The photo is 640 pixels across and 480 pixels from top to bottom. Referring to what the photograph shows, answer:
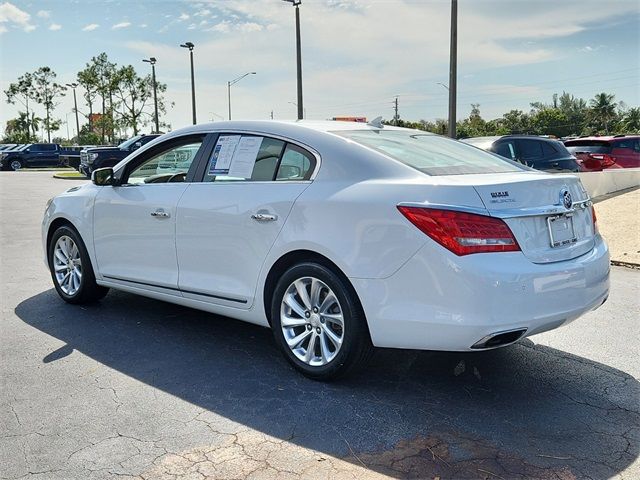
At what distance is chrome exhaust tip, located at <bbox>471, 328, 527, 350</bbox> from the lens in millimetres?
3275

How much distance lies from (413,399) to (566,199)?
1481mm

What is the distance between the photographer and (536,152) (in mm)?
12914

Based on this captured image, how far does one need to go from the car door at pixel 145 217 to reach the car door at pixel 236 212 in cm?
17

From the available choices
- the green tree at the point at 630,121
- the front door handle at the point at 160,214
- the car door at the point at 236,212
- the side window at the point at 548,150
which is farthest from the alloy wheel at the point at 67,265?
the green tree at the point at 630,121

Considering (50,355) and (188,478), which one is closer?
(188,478)

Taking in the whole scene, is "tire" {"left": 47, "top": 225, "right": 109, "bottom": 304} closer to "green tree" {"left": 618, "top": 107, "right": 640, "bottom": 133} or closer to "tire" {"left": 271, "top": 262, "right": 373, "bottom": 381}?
"tire" {"left": 271, "top": 262, "right": 373, "bottom": 381}

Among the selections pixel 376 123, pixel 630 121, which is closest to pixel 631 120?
pixel 630 121

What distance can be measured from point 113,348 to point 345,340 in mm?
1894

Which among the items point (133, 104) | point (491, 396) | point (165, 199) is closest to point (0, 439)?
point (165, 199)

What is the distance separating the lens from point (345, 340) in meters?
3.67

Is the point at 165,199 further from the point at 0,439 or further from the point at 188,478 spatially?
the point at 188,478

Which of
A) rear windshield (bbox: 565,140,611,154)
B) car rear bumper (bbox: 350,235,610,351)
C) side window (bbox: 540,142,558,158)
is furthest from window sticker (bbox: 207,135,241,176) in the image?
rear windshield (bbox: 565,140,611,154)

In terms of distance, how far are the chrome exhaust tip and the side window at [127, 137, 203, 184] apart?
2598mm

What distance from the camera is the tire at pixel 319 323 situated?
3637 millimetres
